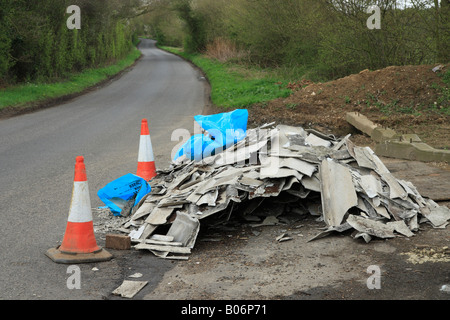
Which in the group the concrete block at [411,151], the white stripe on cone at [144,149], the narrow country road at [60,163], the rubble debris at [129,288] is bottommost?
the narrow country road at [60,163]

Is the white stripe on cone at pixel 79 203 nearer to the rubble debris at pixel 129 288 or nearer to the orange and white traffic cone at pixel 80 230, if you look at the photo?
the orange and white traffic cone at pixel 80 230

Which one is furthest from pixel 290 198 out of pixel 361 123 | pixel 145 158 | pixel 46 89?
pixel 46 89

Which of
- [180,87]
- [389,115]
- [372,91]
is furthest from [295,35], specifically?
[389,115]

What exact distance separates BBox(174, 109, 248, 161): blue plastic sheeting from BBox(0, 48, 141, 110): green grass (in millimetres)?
12035

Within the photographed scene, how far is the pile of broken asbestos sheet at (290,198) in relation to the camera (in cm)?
521

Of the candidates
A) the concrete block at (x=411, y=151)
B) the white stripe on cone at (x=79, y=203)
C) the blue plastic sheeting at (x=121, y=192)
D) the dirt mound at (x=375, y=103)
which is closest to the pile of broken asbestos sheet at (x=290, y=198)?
the blue plastic sheeting at (x=121, y=192)

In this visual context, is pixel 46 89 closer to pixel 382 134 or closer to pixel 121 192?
pixel 382 134

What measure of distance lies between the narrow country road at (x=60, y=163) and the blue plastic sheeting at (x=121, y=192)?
23.3 inches

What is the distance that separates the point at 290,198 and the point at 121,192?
7.12 ft

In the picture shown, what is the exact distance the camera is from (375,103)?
1341cm

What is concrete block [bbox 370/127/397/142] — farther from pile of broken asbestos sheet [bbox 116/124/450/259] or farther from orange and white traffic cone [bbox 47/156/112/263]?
orange and white traffic cone [bbox 47/156/112/263]

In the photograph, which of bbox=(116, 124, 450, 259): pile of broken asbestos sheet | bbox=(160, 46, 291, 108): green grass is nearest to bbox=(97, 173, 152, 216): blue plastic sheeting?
bbox=(116, 124, 450, 259): pile of broken asbestos sheet

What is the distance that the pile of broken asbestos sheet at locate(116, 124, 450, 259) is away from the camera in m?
5.21

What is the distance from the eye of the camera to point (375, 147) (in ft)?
31.4
